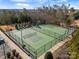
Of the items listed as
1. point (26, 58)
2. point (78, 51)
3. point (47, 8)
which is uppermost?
point (47, 8)

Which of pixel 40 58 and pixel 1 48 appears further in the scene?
pixel 1 48

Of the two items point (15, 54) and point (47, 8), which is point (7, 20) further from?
point (15, 54)

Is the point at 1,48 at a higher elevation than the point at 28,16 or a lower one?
lower

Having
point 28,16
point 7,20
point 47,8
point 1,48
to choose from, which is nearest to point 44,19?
point 28,16

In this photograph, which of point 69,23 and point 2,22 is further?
point 2,22

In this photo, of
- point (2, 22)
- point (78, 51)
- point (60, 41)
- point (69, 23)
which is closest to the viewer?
point (78, 51)

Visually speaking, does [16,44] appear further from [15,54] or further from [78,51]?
[78,51]

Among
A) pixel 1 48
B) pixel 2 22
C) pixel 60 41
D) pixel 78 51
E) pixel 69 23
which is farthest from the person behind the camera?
pixel 2 22

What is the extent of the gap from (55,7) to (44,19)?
17.3 metres

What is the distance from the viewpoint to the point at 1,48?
19.6 metres

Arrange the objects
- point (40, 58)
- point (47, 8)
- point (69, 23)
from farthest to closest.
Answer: point (47, 8) → point (69, 23) → point (40, 58)

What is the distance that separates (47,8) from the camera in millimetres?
56969

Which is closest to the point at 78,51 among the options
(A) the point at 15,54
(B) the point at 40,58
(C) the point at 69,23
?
(B) the point at 40,58

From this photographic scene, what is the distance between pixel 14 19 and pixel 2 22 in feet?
13.1
